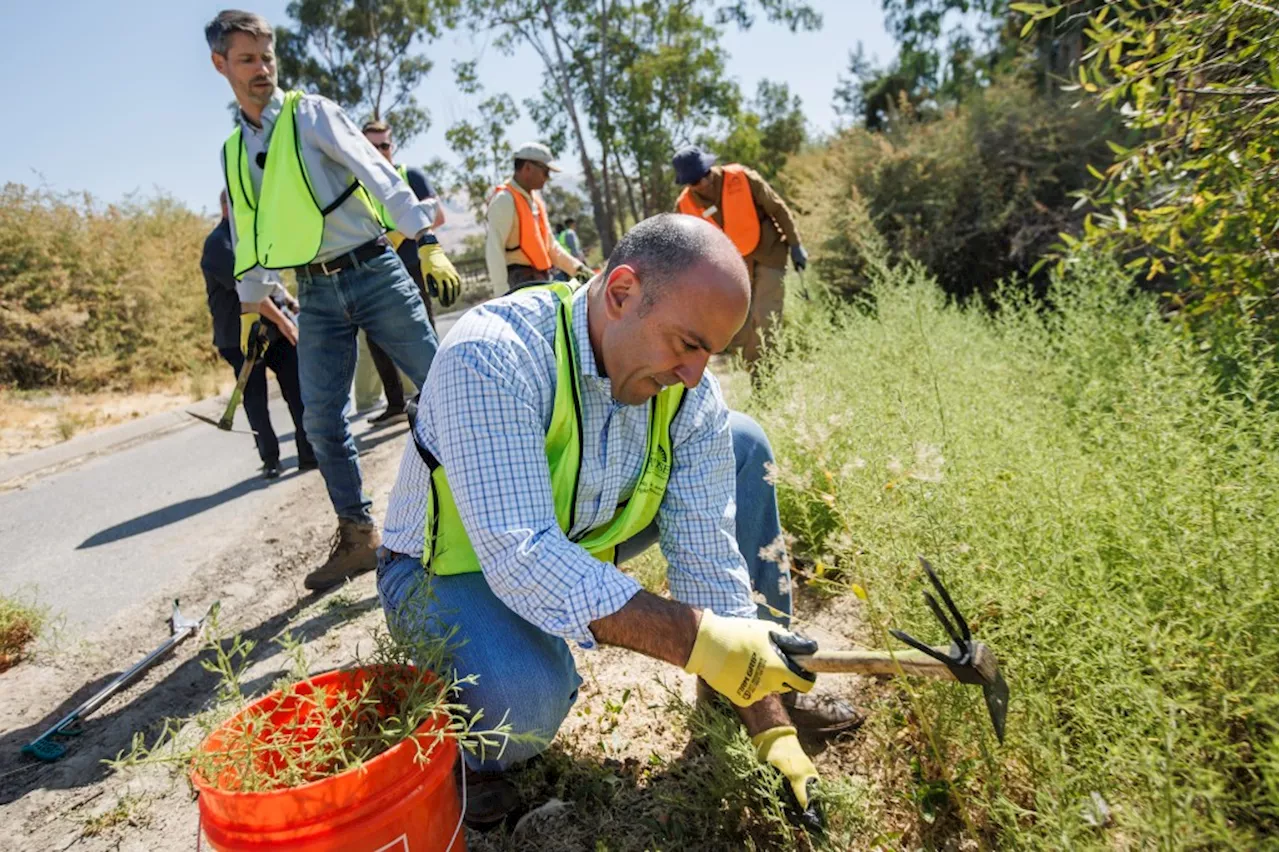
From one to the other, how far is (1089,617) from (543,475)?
3.94ft

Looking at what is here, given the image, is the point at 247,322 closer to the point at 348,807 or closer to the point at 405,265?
the point at 405,265

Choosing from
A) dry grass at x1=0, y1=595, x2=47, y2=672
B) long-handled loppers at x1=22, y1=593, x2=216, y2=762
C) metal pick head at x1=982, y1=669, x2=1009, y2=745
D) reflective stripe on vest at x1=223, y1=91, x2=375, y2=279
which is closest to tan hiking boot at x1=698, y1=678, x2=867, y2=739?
metal pick head at x1=982, y1=669, x2=1009, y2=745

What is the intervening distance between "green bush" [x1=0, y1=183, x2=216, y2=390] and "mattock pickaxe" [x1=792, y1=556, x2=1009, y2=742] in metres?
12.6

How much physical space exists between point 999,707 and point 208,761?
1.48 meters

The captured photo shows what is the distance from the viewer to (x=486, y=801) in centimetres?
194

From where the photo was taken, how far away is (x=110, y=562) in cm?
438

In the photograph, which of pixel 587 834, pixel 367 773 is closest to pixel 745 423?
pixel 587 834

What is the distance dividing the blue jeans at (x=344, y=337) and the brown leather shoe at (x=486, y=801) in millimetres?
1719

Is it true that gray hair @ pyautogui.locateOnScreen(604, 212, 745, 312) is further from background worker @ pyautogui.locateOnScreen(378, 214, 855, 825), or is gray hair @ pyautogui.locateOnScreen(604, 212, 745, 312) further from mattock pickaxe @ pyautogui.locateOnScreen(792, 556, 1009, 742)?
mattock pickaxe @ pyautogui.locateOnScreen(792, 556, 1009, 742)

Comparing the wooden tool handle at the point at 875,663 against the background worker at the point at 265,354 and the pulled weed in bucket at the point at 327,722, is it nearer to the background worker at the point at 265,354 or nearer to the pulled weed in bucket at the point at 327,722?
the pulled weed in bucket at the point at 327,722

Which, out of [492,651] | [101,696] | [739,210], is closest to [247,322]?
[101,696]

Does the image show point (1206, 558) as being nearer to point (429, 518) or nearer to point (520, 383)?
point (520, 383)

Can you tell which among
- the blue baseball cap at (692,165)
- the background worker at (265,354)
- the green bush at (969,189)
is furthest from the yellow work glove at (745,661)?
the green bush at (969,189)

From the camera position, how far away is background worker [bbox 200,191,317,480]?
5.22 meters
